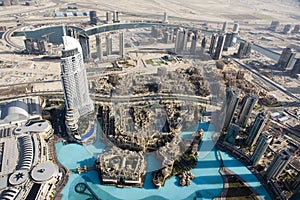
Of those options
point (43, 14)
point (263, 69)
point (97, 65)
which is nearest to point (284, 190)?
point (263, 69)

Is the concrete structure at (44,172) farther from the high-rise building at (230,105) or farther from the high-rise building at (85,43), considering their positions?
the high-rise building at (85,43)

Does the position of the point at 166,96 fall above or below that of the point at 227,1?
below

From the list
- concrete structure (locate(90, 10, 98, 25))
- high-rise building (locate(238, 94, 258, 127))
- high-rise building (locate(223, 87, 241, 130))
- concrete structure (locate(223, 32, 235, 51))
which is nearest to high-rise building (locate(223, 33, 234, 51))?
concrete structure (locate(223, 32, 235, 51))

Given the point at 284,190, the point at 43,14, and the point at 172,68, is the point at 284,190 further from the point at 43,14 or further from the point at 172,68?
the point at 43,14

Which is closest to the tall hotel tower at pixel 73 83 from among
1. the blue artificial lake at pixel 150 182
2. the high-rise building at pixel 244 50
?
the blue artificial lake at pixel 150 182

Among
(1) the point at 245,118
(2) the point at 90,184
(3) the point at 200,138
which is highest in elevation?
(1) the point at 245,118

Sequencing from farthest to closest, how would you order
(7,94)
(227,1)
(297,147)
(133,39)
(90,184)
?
(227,1), (133,39), (7,94), (297,147), (90,184)

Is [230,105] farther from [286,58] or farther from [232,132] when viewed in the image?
[286,58]

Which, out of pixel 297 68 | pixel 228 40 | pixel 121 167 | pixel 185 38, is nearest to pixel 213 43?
pixel 185 38
